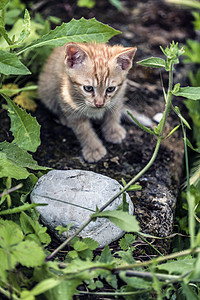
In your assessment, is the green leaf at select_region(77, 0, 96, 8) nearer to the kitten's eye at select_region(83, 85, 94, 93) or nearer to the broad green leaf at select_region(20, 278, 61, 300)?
the kitten's eye at select_region(83, 85, 94, 93)

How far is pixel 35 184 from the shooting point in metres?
1.90

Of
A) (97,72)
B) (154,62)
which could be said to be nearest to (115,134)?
(97,72)

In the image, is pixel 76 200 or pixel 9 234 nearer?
pixel 9 234

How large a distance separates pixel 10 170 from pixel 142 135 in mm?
1165

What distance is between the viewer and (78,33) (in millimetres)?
1967

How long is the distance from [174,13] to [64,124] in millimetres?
1906

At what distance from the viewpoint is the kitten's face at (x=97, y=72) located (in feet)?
7.89

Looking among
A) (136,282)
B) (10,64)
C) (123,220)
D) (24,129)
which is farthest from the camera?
(24,129)

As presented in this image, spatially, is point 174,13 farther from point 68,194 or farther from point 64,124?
point 68,194

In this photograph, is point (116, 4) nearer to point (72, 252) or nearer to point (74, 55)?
point (74, 55)

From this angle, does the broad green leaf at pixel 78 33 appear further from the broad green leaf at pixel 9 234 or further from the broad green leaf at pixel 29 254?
the broad green leaf at pixel 29 254

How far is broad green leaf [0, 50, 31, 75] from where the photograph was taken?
1.74 meters

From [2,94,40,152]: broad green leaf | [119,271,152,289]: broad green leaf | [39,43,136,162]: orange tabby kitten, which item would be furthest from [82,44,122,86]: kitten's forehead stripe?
[119,271,152,289]: broad green leaf

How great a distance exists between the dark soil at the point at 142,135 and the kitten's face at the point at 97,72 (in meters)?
0.32
